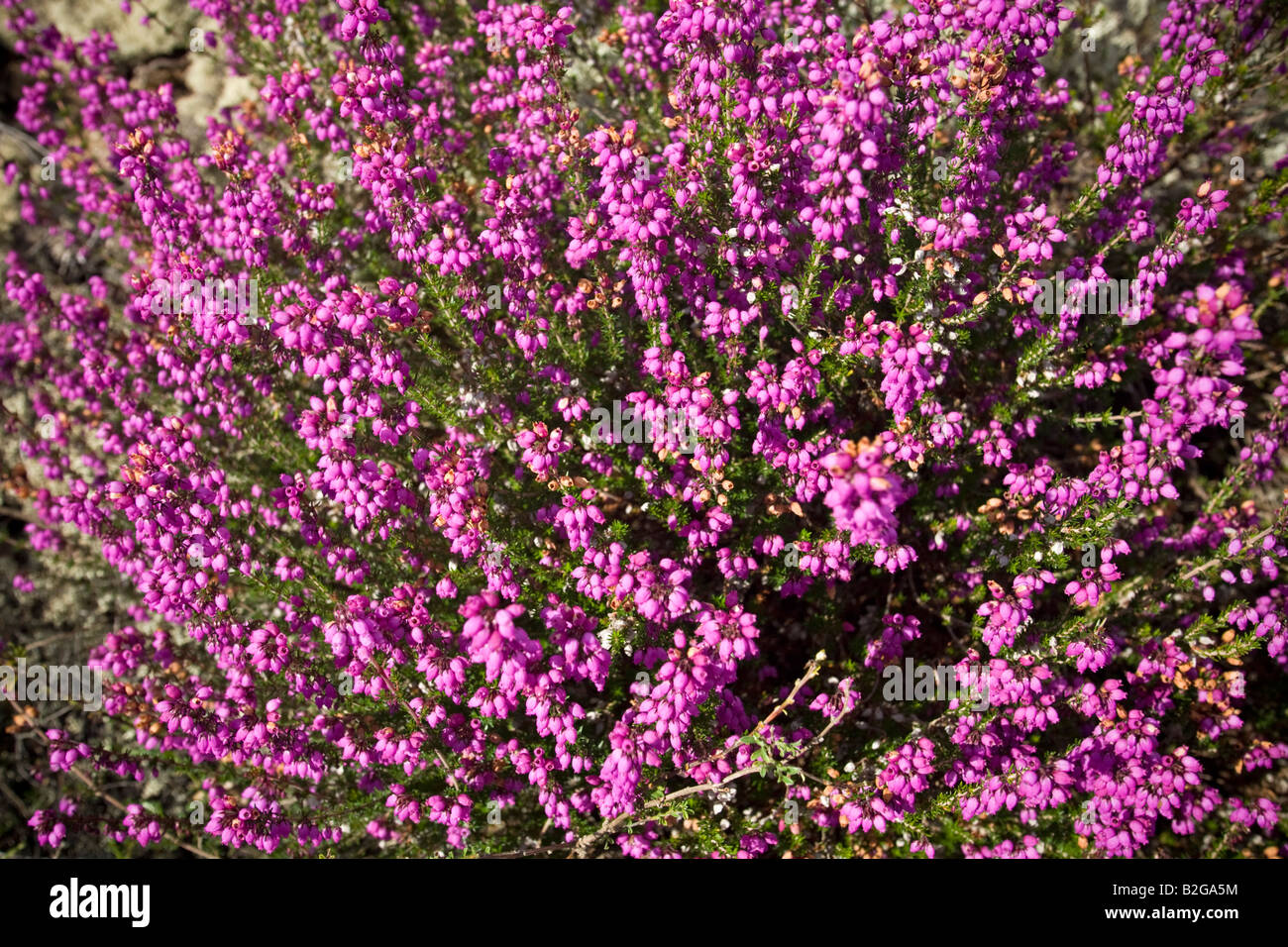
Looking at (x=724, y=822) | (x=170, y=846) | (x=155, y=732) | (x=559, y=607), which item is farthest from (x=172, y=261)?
(x=724, y=822)

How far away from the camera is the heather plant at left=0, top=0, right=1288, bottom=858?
424 cm

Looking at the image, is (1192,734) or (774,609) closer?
(1192,734)

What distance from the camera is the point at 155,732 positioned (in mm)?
5195

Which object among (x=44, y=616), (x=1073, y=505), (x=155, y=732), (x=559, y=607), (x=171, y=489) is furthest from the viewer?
(x=44, y=616)

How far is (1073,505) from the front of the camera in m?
4.79

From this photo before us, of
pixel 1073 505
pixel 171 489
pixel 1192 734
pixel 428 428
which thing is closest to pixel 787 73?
pixel 1073 505

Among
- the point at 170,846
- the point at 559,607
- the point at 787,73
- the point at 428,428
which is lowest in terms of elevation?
the point at 170,846

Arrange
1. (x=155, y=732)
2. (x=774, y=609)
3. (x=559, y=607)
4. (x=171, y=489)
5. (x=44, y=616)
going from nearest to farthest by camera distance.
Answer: (x=559, y=607)
(x=171, y=489)
(x=155, y=732)
(x=774, y=609)
(x=44, y=616)

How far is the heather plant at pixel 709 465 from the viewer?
4242 mm

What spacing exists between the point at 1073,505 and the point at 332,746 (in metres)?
4.92

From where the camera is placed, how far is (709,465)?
173 inches

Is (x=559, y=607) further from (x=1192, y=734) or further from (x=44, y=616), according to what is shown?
(x=44, y=616)

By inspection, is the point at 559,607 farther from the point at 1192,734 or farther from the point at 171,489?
the point at 1192,734

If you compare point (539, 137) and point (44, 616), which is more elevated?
point (539, 137)
